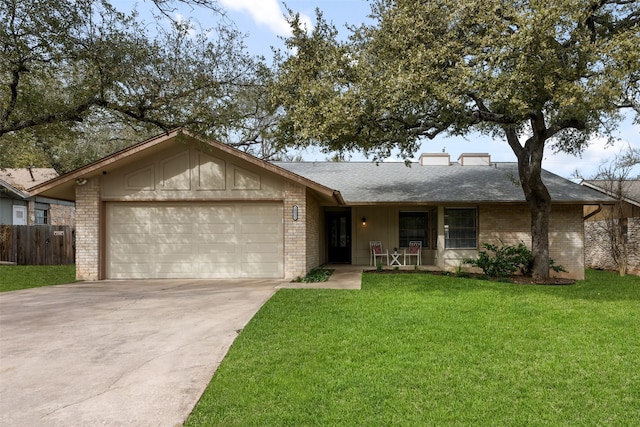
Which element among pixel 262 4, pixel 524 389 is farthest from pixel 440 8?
pixel 524 389

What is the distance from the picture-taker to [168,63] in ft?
33.6

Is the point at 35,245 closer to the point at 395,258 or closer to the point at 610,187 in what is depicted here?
the point at 395,258

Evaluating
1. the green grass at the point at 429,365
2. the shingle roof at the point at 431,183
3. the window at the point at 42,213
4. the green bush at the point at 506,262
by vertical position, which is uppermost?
the shingle roof at the point at 431,183

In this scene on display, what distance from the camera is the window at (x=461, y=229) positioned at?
1427 cm

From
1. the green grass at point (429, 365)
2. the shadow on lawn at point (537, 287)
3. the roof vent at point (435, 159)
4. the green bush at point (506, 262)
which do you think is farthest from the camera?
the roof vent at point (435, 159)

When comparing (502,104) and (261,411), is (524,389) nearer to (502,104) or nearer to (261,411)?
(261,411)

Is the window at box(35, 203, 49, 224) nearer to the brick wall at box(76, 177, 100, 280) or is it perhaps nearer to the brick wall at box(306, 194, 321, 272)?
the brick wall at box(76, 177, 100, 280)

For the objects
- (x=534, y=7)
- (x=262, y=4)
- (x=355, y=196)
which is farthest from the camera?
(x=355, y=196)

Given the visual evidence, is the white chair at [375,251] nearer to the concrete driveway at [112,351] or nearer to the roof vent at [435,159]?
the roof vent at [435,159]

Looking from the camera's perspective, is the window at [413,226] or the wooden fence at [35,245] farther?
the wooden fence at [35,245]

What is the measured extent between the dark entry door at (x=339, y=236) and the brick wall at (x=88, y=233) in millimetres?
8165

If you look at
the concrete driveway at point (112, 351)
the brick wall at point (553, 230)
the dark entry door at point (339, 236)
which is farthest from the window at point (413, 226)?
the concrete driveway at point (112, 351)

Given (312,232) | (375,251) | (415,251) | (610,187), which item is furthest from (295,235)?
(610,187)

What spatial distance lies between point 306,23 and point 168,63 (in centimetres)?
352
